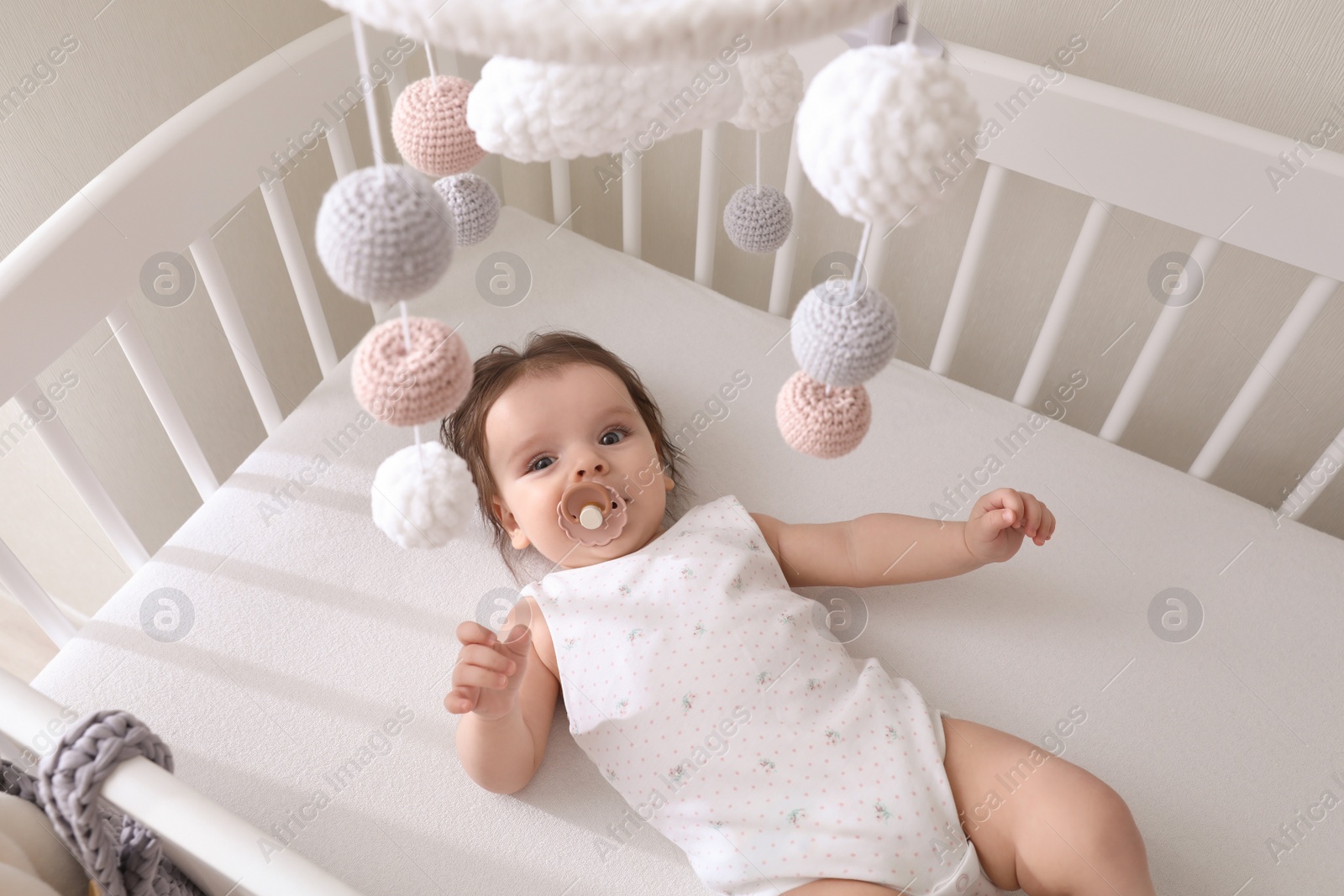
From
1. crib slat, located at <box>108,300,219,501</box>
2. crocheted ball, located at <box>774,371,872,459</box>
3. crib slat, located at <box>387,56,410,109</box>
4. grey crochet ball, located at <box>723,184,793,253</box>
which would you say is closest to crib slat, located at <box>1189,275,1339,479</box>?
grey crochet ball, located at <box>723,184,793,253</box>

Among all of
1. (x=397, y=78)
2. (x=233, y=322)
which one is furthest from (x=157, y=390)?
(x=397, y=78)

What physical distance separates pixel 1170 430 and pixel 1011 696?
1.84ft

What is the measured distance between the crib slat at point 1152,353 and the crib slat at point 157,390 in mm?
1007

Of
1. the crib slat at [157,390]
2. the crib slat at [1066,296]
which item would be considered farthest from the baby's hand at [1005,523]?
the crib slat at [157,390]

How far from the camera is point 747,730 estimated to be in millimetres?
868

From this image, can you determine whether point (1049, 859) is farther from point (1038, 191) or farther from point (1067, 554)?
point (1038, 191)

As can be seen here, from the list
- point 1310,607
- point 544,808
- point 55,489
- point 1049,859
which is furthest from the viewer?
point 55,489

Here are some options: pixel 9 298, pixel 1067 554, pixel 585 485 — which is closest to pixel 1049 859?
pixel 1067 554

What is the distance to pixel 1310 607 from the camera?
1006 mm

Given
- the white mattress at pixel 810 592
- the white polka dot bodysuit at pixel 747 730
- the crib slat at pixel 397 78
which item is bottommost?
the white mattress at pixel 810 592

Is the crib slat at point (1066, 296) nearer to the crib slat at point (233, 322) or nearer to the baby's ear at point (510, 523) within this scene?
the baby's ear at point (510, 523)

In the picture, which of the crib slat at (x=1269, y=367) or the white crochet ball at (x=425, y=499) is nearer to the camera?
→ the white crochet ball at (x=425, y=499)

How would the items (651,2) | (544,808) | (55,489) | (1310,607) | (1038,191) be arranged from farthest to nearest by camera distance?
(55,489), (1038,191), (1310,607), (544,808), (651,2)

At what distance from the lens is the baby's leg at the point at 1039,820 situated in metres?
0.77
